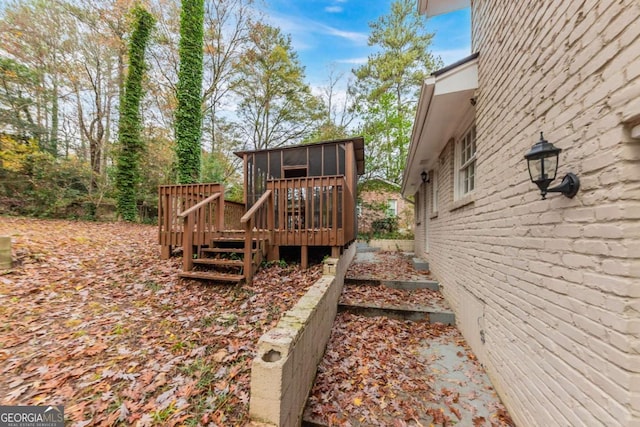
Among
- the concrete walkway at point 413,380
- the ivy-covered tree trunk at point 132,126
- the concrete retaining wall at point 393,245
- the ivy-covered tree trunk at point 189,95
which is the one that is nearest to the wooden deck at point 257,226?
the concrete walkway at point 413,380

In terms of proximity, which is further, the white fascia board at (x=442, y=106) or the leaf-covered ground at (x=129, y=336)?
the white fascia board at (x=442, y=106)

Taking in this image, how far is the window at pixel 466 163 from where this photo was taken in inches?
152

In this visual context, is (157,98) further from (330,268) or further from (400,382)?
(400,382)

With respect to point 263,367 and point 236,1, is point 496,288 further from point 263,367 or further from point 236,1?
point 236,1

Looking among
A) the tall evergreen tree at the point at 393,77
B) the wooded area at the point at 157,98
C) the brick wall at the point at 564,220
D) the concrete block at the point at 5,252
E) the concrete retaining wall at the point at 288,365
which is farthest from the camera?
the tall evergreen tree at the point at 393,77

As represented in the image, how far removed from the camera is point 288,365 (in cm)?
179

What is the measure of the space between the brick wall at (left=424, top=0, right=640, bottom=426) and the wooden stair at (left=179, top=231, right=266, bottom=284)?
3410 mm

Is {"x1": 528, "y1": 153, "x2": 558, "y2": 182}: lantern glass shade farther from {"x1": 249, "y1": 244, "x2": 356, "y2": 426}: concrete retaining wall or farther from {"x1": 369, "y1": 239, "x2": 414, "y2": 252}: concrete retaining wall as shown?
{"x1": 369, "y1": 239, "x2": 414, "y2": 252}: concrete retaining wall

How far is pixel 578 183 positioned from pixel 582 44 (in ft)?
2.72

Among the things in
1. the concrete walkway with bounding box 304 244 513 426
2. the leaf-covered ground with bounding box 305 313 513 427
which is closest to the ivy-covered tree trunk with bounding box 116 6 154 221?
the concrete walkway with bounding box 304 244 513 426

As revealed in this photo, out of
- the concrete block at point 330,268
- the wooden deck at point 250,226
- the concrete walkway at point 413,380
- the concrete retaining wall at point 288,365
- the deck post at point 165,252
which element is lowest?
the concrete walkway at point 413,380

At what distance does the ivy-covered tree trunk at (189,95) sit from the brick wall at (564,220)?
9159mm

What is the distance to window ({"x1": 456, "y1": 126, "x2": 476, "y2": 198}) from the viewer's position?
12.6 ft

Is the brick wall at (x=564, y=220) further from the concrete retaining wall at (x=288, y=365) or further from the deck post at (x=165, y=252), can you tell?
the deck post at (x=165, y=252)
